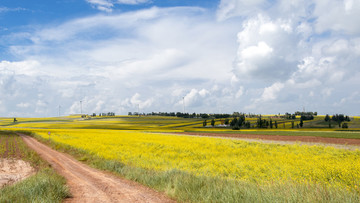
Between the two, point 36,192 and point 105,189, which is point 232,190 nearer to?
point 105,189

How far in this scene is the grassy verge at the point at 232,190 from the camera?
23.6 ft

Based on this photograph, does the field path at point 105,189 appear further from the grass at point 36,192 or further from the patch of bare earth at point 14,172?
the patch of bare earth at point 14,172

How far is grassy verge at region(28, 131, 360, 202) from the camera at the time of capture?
7199 mm

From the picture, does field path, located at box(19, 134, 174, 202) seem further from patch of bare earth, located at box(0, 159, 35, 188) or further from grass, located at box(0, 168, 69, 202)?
patch of bare earth, located at box(0, 159, 35, 188)

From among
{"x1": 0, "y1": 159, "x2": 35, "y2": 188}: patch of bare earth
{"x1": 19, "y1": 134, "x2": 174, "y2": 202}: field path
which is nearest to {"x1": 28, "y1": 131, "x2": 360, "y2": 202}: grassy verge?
{"x1": 19, "y1": 134, "x2": 174, "y2": 202}: field path

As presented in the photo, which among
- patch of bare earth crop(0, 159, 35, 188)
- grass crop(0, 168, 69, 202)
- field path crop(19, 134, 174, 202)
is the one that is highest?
grass crop(0, 168, 69, 202)

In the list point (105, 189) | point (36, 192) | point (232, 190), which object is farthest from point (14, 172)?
point (232, 190)

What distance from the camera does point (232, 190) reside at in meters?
8.88

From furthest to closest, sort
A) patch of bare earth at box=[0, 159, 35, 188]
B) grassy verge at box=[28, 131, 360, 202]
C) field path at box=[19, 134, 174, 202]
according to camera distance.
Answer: patch of bare earth at box=[0, 159, 35, 188] → field path at box=[19, 134, 174, 202] → grassy verge at box=[28, 131, 360, 202]

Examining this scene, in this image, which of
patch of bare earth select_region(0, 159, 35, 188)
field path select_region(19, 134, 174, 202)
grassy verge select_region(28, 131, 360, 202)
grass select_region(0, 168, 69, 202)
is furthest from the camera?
patch of bare earth select_region(0, 159, 35, 188)

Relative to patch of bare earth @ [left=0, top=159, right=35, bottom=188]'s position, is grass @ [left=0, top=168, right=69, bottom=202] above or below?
above

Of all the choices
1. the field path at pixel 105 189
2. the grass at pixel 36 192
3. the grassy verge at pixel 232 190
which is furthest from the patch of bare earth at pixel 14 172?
the grassy verge at pixel 232 190

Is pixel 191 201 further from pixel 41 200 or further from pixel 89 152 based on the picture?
pixel 89 152

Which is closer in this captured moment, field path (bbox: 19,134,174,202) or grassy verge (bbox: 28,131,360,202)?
grassy verge (bbox: 28,131,360,202)
